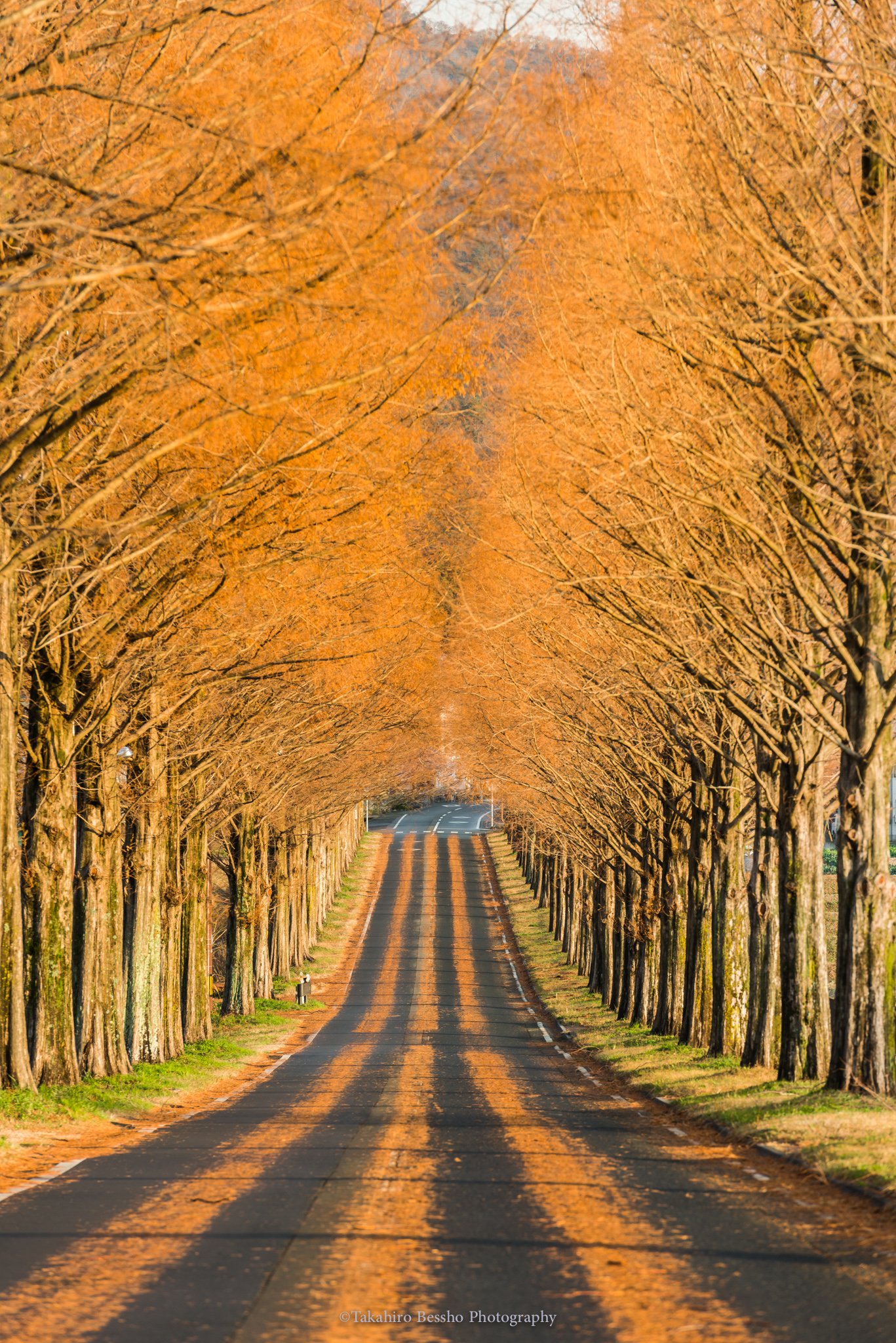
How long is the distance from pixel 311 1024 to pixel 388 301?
106 feet

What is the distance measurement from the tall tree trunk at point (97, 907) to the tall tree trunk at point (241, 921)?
1898 cm

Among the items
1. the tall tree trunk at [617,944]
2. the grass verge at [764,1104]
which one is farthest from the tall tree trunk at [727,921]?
the tall tree trunk at [617,944]

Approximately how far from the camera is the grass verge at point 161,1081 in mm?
15398

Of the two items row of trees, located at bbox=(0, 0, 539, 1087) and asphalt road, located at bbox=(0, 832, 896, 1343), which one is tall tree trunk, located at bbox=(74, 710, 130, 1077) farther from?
asphalt road, located at bbox=(0, 832, 896, 1343)

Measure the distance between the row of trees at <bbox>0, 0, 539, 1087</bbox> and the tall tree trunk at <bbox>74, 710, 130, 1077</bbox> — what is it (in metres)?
0.05

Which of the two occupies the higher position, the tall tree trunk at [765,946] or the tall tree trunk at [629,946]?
the tall tree trunk at [765,946]

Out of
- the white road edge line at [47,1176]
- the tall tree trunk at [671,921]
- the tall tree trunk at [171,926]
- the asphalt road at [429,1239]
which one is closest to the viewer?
the asphalt road at [429,1239]

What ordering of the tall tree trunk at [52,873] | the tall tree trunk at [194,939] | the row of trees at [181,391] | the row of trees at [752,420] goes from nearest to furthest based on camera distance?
the row of trees at [181,391] → the row of trees at [752,420] → the tall tree trunk at [52,873] → the tall tree trunk at [194,939]

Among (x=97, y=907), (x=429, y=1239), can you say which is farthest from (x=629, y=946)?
(x=429, y=1239)

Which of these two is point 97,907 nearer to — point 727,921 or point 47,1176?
point 47,1176

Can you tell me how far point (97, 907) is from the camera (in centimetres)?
2003

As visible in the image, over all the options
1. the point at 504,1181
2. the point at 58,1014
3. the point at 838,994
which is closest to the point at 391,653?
the point at 58,1014

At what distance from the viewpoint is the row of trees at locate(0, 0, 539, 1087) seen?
31.1 ft

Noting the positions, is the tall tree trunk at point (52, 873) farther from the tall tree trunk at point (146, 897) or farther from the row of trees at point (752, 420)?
the row of trees at point (752, 420)
